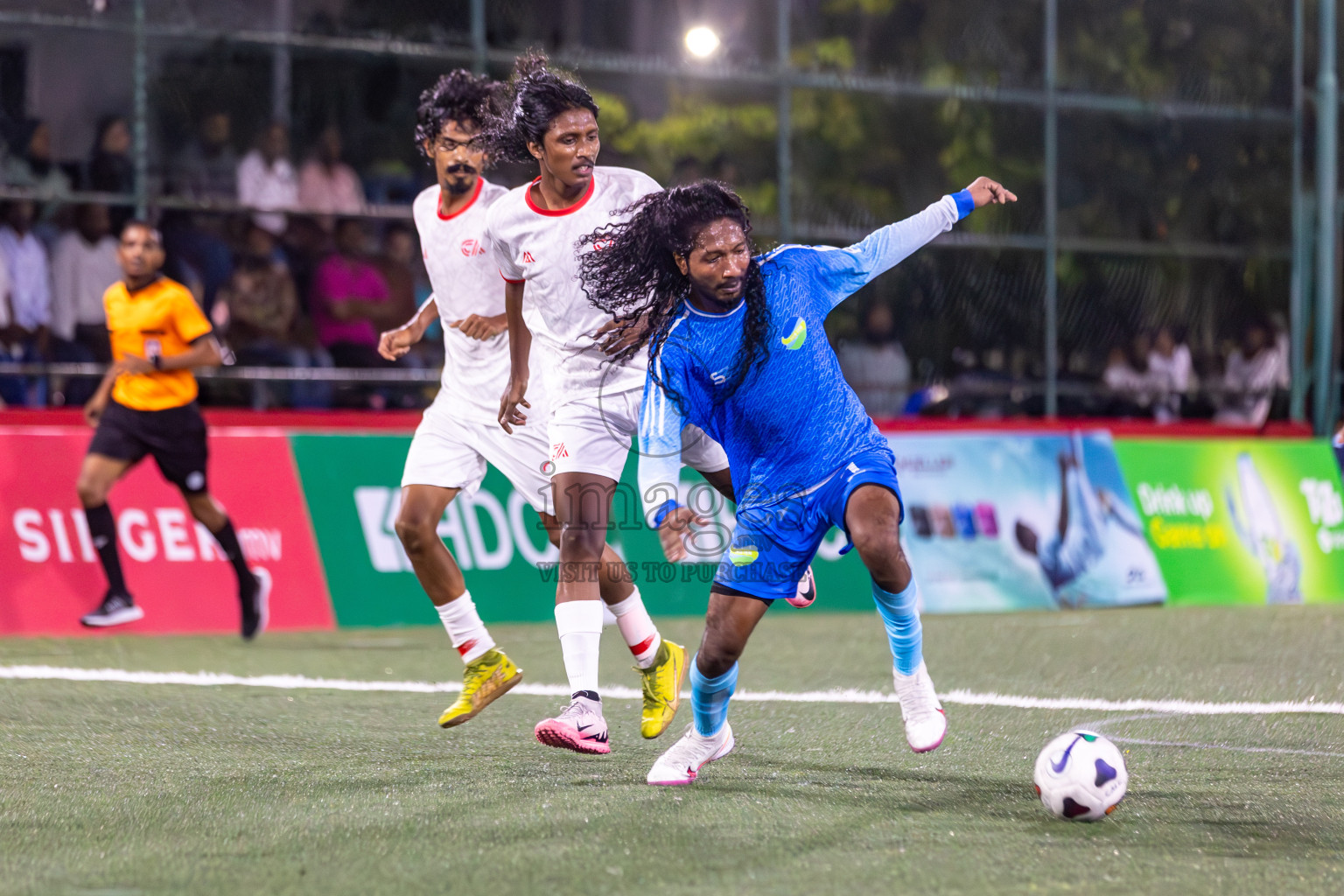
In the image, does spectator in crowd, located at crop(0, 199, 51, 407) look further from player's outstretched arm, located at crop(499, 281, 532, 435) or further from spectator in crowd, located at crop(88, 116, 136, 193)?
player's outstretched arm, located at crop(499, 281, 532, 435)

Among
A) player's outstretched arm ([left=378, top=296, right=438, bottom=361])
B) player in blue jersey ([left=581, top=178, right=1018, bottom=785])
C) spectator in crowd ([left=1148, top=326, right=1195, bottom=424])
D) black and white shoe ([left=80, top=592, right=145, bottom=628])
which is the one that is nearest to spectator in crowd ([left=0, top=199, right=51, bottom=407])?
black and white shoe ([left=80, top=592, right=145, bottom=628])

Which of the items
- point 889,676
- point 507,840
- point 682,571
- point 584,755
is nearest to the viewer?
point 507,840

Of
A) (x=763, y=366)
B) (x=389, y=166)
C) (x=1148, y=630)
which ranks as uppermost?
(x=389, y=166)

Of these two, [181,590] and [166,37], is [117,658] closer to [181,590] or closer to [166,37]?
[181,590]

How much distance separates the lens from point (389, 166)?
44.2 feet

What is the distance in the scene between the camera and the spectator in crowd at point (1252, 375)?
16.2m

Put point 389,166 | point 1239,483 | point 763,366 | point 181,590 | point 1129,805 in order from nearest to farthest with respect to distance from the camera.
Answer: point 1129,805, point 763,366, point 181,590, point 1239,483, point 389,166

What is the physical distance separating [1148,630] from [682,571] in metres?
3.07

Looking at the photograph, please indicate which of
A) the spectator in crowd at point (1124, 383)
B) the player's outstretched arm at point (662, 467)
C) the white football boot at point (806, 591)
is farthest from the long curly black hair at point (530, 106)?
the spectator in crowd at point (1124, 383)

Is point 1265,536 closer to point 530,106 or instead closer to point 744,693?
point 744,693

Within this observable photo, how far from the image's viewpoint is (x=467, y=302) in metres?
6.40

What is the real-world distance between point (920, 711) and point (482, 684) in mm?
1791

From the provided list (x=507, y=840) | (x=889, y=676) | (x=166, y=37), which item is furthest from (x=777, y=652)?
(x=166, y=37)

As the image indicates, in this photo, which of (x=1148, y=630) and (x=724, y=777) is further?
(x=1148, y=630)
